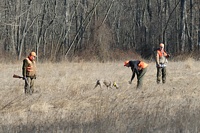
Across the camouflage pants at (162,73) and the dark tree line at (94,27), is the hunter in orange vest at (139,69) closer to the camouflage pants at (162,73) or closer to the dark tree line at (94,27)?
the camouflage pants at (162,73)

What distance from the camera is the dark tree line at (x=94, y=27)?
3781 centimetres

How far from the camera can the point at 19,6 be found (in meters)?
45.1

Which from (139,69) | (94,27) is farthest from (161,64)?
(94,27)

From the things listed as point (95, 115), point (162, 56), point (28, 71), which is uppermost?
point (162, 56)

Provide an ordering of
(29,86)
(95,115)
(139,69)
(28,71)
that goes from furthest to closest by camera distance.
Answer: (139,69) → (28,71) → (29,86) → (95,115)

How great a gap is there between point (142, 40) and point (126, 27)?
9556 mm

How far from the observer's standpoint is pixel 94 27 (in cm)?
3884

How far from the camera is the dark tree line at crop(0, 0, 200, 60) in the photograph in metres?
37.8

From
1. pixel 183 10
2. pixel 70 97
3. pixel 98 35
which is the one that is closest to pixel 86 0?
pixel 98 35

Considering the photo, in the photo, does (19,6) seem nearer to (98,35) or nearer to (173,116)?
(98,35)

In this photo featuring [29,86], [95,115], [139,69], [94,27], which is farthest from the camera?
[94,27]

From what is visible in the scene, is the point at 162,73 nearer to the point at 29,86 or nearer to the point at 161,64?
the point at 161,64

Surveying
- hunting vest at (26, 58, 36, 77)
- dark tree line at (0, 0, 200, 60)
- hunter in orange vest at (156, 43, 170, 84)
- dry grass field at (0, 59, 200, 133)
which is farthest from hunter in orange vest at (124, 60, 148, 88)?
dark tree line at (0, 0, 200, 60)

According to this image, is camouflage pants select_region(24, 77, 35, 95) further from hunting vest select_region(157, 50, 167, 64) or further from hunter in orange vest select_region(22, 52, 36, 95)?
hunting vest select_region(157, 50, 167, 64)
